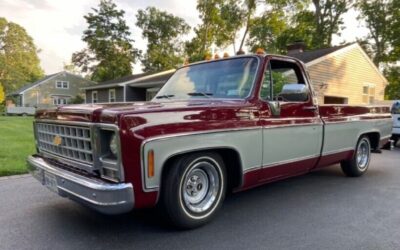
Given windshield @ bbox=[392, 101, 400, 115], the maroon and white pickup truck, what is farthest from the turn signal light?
windshield @ bbox=[392, 101, 400, 115]

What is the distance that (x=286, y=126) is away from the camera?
4.56 meters

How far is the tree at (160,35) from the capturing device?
46.0 meters

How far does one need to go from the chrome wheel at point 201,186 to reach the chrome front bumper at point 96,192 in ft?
2.41

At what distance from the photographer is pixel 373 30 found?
104 feet

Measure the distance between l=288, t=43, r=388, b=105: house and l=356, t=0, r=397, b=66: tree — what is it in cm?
980

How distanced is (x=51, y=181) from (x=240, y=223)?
7.12 feet

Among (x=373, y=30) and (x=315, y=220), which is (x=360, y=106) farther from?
(x=373, y=30)

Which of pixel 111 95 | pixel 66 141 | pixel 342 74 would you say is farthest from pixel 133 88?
pixel 66 141

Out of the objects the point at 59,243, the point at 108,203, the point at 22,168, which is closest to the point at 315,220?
the point at 108,203

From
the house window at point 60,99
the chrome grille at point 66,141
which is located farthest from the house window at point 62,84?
the chrome grille at point 66,141

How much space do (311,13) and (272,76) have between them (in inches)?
1174

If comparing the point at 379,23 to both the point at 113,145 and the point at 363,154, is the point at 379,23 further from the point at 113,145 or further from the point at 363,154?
the point at 113,145

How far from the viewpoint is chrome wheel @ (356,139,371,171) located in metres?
A: 6.54

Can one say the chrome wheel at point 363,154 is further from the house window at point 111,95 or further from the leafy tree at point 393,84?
the leafy tree at point 393,84
